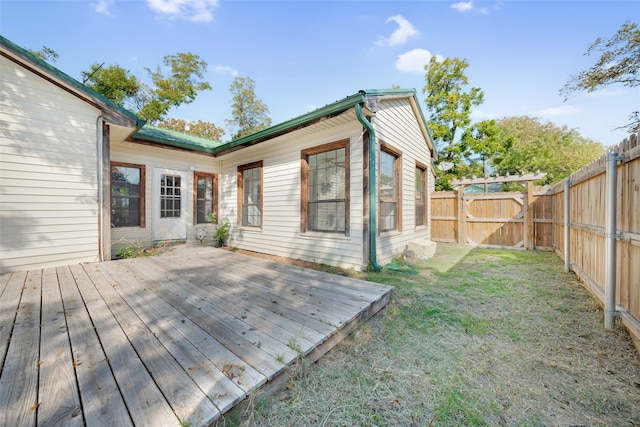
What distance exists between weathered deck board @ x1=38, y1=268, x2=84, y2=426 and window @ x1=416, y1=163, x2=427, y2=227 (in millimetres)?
7425

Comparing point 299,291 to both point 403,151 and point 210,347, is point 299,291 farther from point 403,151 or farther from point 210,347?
point 403,151

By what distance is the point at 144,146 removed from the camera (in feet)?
20.2

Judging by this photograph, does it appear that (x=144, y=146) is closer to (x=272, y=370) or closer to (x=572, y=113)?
(x=272, y=370)

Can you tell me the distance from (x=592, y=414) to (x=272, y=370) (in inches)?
78.4

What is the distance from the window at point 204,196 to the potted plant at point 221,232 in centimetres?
19

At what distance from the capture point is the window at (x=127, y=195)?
6.02 metres

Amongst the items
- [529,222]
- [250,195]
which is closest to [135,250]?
[250,195]

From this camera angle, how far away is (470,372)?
1.86 meters

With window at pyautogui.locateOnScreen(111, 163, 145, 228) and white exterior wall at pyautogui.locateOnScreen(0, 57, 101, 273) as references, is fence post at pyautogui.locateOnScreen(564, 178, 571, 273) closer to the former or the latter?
white exterior wall at pyautogui.locateOnScreen(0, 57, 101, 273)

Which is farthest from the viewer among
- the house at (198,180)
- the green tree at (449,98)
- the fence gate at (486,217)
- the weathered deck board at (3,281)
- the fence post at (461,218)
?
the green tree at (449,98)

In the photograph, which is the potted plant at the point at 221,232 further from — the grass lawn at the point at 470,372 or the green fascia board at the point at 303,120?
the grass lawn at the point at 470,372

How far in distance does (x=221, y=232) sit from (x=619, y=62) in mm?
13638

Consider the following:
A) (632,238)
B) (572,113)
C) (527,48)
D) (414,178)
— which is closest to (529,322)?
(632,238)

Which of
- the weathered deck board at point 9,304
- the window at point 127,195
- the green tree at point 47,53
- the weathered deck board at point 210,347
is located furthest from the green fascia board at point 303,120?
the green tree at point 47,53
